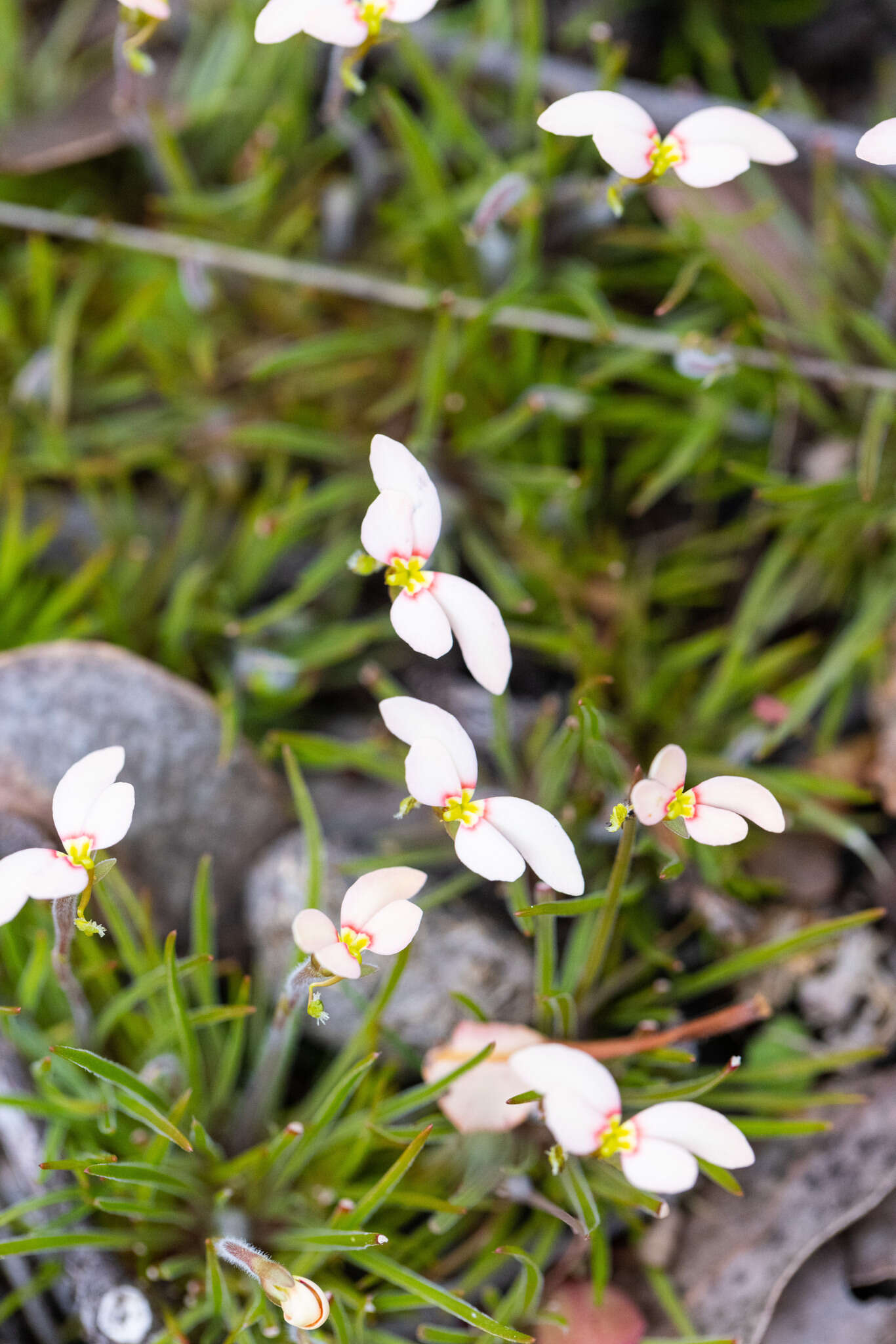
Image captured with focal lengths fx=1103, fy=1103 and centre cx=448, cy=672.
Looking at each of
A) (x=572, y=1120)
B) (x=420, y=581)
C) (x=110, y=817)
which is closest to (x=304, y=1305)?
(x=572, y=1120)

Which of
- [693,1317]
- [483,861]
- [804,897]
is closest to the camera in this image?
[483,861]

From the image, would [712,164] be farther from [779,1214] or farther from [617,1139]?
[779,1214]

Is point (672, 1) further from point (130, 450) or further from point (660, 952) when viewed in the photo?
point (660, 952)

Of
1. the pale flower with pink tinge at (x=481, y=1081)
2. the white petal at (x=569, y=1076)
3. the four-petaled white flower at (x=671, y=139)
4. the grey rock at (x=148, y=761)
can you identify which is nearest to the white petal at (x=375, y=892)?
the white petal at (x=569, y=1076)

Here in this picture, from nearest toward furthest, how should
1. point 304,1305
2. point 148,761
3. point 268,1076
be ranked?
point 304,1305 < point 268,1076 < point 148,761

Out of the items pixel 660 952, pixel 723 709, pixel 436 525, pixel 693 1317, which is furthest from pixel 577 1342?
pixel 436 525

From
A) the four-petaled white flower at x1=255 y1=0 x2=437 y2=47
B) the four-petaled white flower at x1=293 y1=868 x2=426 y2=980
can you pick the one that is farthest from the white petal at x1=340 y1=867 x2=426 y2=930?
the four-petaled white flower at x1=255 y1=0 x2=437 y2=47

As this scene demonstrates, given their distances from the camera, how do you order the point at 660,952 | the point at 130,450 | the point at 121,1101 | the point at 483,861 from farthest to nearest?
the point at 130,450 < the point at 660,952 < the point at 121,1101 < the point at 483,861
